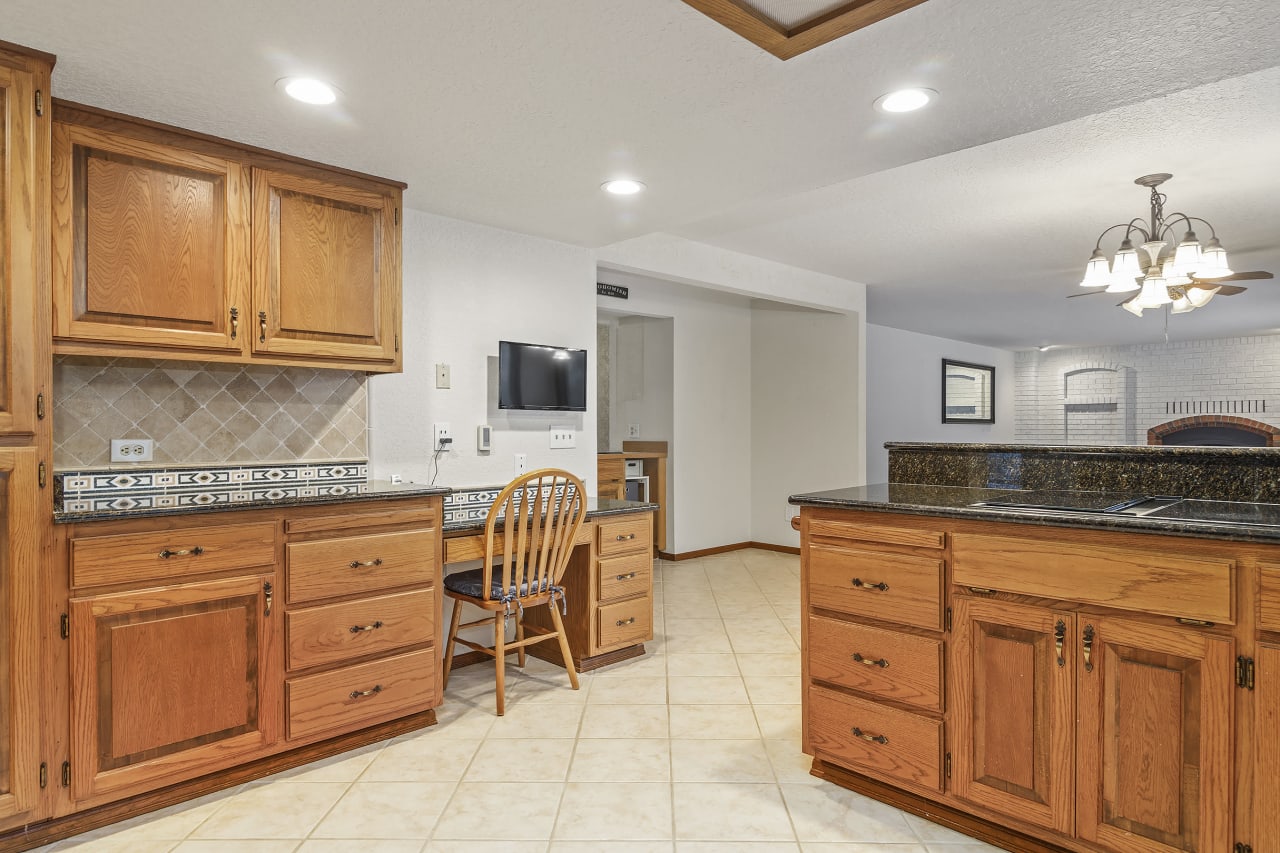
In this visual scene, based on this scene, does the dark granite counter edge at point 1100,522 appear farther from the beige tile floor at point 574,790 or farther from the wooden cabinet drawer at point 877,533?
the beige tile floor at point 574,790

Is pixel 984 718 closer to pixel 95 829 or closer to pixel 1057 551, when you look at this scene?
pixel 1057 551

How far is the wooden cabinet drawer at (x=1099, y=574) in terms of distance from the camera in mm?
1604

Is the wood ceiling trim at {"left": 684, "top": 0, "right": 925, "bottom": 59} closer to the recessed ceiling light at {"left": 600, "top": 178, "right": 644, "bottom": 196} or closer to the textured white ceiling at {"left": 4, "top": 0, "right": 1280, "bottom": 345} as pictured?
the textured white ceiling at {"left": 4, "top": 0, "right": 1280, "bottom": 345}

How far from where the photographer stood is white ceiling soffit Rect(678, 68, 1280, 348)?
2893 millimetres

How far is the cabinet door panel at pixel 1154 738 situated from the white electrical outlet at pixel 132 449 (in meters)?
2.97

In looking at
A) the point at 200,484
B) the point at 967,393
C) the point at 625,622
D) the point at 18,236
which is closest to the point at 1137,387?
the point at 967,393

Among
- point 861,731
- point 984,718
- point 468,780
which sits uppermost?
point 984,718

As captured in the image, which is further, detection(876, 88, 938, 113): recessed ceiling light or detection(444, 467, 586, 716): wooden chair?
detection(444, 467, 586, 716): wooden chair

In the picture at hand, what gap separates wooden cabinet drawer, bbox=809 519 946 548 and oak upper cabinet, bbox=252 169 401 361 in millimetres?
1782

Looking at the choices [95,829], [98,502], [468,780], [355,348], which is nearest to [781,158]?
[355,348]

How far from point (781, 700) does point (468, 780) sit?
4.33ft

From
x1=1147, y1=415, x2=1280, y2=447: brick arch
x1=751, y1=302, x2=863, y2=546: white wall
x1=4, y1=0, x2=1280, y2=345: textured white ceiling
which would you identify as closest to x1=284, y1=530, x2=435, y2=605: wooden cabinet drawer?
x1=4, y1=0, x2=1280, y2=345: textured white ceiling

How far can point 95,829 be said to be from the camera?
207 centimetres

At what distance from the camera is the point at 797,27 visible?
1.76 meters
